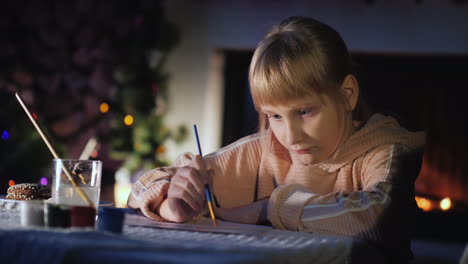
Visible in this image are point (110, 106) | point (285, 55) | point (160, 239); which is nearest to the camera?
point (160, 239)

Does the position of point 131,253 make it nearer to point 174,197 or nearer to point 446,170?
point 174,197

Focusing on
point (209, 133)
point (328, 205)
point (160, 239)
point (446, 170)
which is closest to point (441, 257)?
point (446, 170)

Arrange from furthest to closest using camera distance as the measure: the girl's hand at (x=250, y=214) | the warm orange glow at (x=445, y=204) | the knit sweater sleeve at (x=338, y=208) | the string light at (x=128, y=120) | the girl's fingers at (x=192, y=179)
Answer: the string light at (x=128, y=120) → the warm orange glow at (x=445, y=204) → the girl's hand at (x=250, y=214) → the girl's fingers at (x=192, y=179) → the knit sweater sleeve at (x=338, y=208)

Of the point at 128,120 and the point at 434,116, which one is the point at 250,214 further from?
the point at 128,120

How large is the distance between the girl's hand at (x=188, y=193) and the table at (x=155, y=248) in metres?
0.24

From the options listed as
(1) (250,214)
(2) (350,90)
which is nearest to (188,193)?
(1) (250,214)

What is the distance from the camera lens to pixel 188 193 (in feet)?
4.01

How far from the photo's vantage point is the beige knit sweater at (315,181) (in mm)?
1118

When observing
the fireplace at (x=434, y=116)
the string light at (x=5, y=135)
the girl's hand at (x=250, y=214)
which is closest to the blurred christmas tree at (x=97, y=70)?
the string light at (x=5, y=135)

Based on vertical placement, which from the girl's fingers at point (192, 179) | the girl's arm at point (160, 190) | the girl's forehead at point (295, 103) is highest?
the girl's forehead at point (295, 103)

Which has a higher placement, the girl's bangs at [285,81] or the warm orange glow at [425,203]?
the girl's bangs at [285,81]

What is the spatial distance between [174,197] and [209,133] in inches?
134

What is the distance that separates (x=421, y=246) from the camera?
12.7 feet

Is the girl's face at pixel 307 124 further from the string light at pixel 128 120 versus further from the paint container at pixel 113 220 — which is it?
the string light at pixel 128 120
